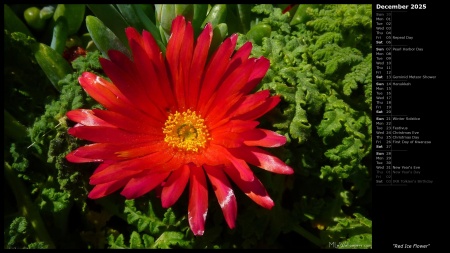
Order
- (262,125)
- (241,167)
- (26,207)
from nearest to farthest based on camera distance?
(241,167), (262,125), (26,207)

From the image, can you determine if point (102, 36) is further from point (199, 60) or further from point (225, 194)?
point (225, 194)

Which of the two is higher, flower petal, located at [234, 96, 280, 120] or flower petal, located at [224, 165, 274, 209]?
flower petal, located at [234, 96, 280, 120]

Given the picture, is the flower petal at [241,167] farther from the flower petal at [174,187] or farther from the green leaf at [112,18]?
the green leaf at [112,18]

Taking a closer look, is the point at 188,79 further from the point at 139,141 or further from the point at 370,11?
the point at 370,11

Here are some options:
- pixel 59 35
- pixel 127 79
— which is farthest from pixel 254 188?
pixel 59 35

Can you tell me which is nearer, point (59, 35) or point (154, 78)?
point (154, 78)

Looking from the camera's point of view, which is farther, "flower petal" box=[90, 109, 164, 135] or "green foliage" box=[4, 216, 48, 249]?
"green foliage" box=[4, 216, 48, 249]

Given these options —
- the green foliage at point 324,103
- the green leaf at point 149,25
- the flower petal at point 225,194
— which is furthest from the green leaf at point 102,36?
the flower petal at point 225,194

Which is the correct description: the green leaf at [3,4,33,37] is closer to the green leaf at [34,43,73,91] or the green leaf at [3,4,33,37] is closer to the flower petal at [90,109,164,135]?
the green leaf at [34,43,73,91]

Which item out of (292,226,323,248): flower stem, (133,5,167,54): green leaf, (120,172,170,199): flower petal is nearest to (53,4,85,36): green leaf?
(133,5,167,54): green leaf
